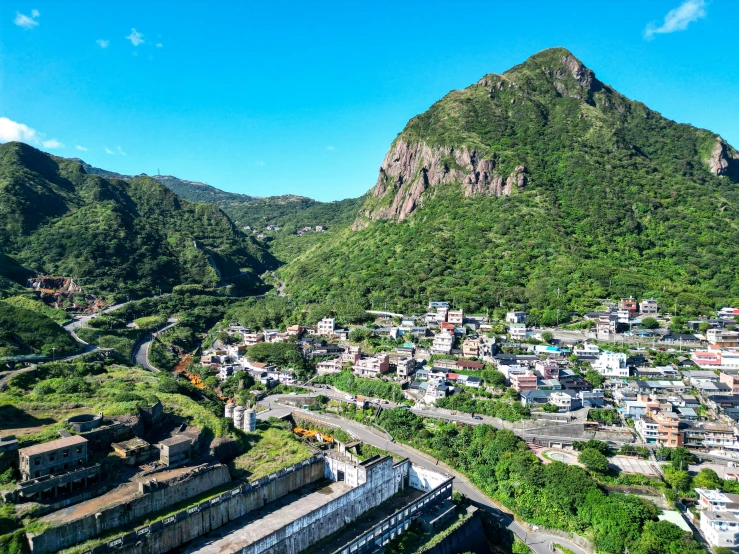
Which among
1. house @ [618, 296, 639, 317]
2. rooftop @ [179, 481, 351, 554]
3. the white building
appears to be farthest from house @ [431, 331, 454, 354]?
rooftop @ [179, 481, 351, 554]

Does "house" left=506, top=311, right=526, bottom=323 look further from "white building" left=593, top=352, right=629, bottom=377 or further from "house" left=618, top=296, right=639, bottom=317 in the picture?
"white building" left=593, top=352, right=629, bottom=377

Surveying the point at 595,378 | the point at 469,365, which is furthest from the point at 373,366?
the point at 595,378

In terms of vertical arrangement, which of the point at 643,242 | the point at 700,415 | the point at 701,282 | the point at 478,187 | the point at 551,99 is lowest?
the point at 700,415

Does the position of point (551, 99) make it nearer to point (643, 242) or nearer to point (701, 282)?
point (643, 242)

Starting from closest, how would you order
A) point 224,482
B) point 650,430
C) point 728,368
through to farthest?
point 224,482 < point 650,430 < point 728,368

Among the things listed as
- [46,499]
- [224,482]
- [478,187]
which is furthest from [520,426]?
[478,187]

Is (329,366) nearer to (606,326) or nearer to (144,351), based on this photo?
(144,351)
